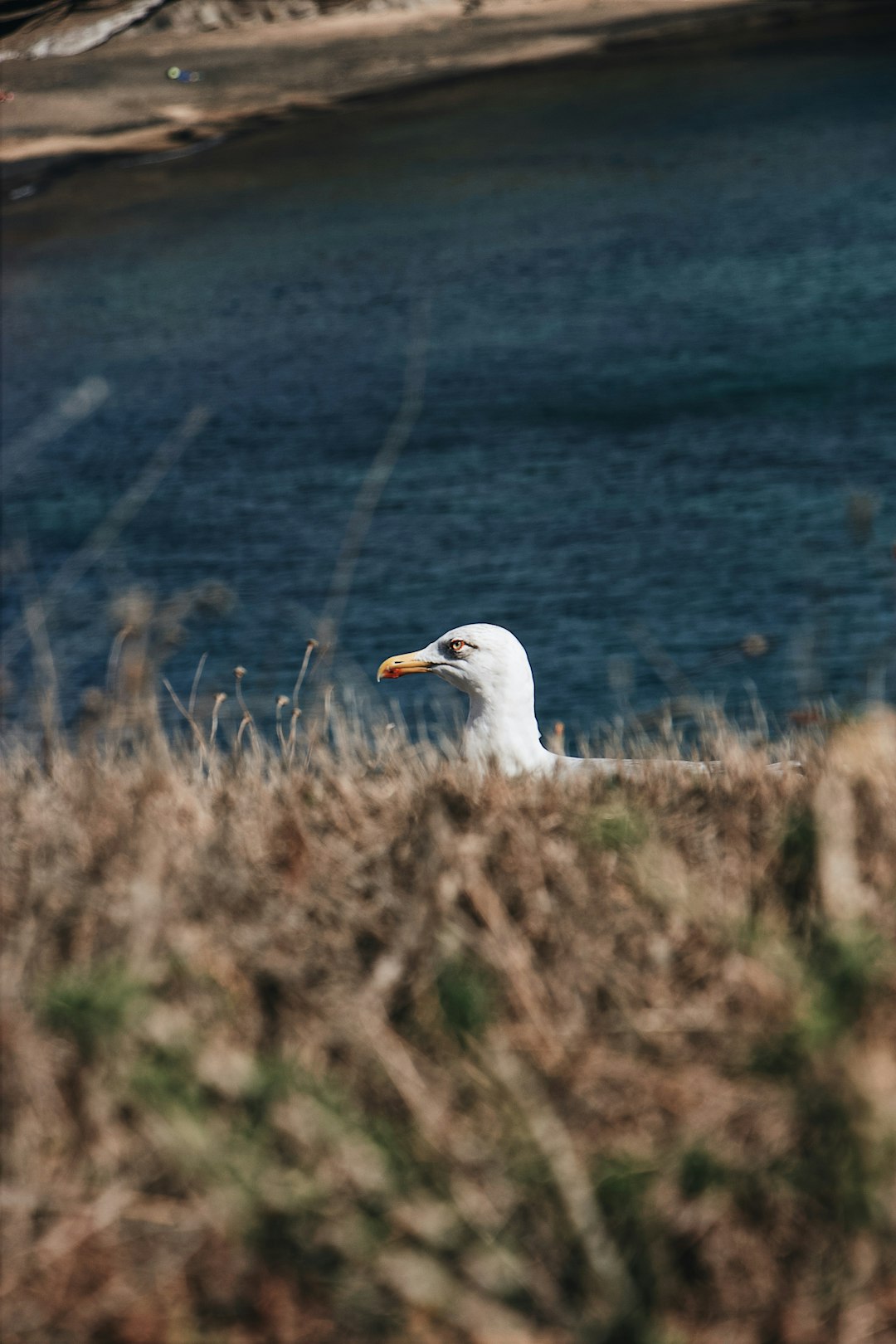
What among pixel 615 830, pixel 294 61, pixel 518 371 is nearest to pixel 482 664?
pixel 615 830

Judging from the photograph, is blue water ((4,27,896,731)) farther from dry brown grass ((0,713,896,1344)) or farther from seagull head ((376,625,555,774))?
seagull head ((376,625,555,774))

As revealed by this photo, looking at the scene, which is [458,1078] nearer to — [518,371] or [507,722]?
[507,722]

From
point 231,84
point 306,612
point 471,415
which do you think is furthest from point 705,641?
point 231,84

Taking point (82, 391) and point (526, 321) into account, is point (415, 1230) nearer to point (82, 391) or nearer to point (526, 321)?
point (82, 391)

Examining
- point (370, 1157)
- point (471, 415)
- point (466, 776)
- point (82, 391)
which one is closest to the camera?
point (370, 1157)

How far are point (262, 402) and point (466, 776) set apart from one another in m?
24.4

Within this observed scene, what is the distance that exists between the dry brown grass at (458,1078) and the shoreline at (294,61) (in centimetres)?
4120

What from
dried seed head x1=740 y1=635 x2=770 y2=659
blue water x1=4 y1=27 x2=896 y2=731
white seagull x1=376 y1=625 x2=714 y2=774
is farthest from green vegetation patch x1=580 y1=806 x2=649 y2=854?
white seagull x1=376 y1=625 x2=714 y2=774

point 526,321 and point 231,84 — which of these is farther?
point 231,84

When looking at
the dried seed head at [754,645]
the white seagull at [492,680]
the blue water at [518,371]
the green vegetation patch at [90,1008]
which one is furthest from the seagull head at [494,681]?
the green vegetation patch at [90,1008]

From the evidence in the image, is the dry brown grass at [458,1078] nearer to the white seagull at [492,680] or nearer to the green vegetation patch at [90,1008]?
the green vegetation patch at [90,1008]

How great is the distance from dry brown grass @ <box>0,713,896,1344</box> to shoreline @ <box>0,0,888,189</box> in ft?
135

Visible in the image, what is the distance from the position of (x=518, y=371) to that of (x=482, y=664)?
2149 centimetres

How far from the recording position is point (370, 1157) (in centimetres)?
231
